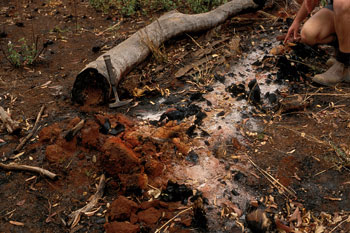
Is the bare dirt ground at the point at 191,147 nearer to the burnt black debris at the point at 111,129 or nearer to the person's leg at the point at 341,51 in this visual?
the burnt black debris at the point at 111,129

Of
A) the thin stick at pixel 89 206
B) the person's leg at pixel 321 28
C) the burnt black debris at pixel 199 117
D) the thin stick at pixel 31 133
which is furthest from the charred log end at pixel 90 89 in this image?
the person's leg at pixel 321 28

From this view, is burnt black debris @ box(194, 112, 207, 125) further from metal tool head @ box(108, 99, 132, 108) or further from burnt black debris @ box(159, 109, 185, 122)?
metal tool head @ box(108, 99, 132, 108)

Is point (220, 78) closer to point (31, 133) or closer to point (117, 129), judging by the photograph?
point (117, 129)

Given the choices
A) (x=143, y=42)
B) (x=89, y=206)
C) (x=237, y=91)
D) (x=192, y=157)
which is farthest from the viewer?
(x=143, y=42)

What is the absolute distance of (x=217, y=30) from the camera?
16.7 feet

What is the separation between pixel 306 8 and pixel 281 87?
0.91 metres

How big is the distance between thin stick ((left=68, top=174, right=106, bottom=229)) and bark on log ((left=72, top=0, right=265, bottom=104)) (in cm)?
126

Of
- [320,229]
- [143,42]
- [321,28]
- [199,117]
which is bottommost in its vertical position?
[320,229]

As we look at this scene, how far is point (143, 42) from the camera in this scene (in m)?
4.45

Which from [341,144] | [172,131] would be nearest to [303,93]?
[341,144]

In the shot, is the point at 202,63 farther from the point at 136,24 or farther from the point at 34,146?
the point at 34,146

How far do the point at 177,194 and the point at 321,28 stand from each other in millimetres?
2504

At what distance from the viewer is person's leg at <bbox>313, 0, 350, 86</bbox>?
325 centimetres

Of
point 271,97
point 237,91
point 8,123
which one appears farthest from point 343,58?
point 8,123
